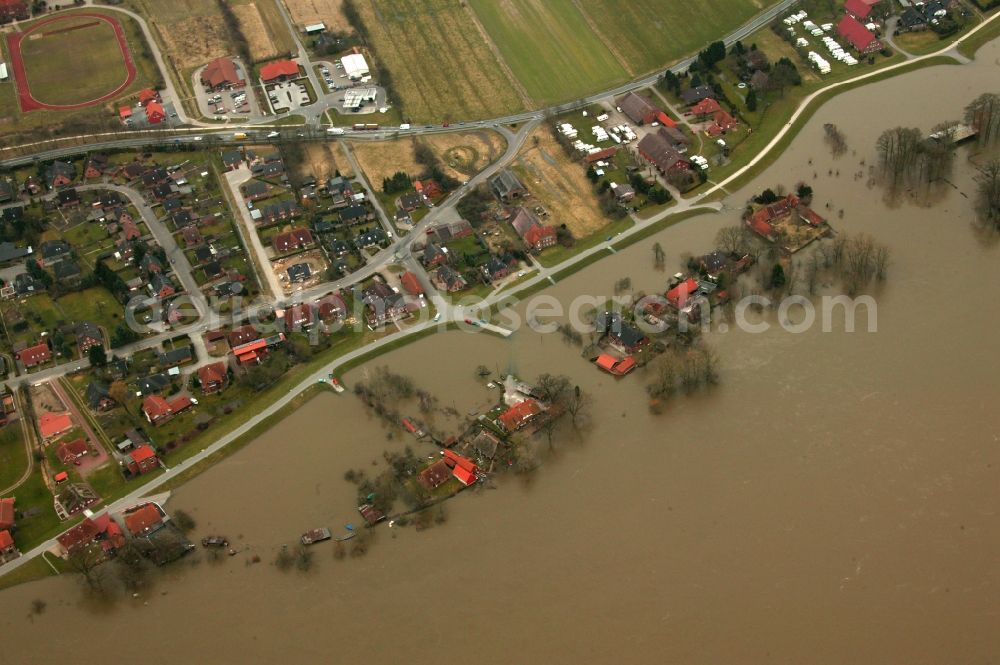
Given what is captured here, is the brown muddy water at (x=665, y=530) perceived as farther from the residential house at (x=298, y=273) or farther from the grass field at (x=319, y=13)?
the grass field at (x=319, y=13)

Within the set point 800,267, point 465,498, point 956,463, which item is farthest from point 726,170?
point 465,498

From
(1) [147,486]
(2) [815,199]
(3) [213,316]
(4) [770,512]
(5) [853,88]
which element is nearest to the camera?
(4) [770,512]

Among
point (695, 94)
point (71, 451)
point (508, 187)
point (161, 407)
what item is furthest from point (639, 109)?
point (71, 451)

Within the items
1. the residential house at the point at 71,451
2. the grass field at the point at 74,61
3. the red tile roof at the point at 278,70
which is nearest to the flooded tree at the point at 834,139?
the red tile roof at the point at 278,70

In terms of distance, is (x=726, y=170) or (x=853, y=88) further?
(x=853, y=88)

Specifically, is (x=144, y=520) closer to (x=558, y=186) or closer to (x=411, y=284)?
(x=411, y=284)

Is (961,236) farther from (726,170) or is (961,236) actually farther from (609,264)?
(609,264)
